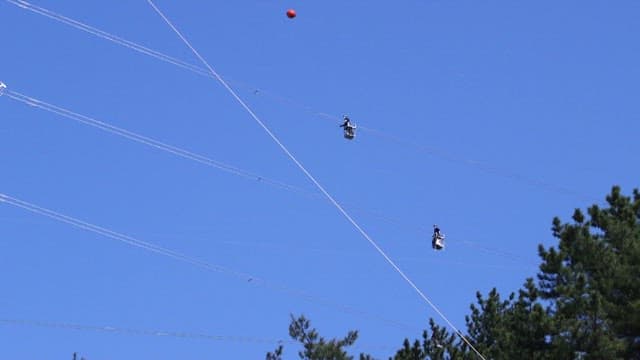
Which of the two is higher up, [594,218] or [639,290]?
[594,218]

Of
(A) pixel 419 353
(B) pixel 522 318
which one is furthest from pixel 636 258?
(A) pixel 419 353

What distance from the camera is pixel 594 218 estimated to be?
5297 cm

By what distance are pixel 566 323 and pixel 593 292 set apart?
4.03 ft

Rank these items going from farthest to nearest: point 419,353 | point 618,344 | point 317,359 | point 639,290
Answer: point 317,359 → point 419,353 → point 639,290 → point 618,344

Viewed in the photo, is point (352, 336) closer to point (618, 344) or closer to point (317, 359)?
point (317, 359)

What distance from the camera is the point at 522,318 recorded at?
160ft

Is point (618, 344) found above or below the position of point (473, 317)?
below

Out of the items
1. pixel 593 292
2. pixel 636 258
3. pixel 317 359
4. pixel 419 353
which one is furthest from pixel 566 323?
pixel 317 359

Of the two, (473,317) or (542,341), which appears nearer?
(542,341)

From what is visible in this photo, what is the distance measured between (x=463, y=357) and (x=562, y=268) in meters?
5.81

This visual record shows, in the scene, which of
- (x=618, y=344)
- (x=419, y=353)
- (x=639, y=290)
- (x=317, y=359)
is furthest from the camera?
(x=317, y=359)

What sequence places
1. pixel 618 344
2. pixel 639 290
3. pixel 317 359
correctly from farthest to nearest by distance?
pixel 317 359
pixel 639 290
pixel 618 344

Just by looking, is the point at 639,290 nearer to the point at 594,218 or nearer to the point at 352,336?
the point at 594,218

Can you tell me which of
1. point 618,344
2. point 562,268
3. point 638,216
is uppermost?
point 638,216
